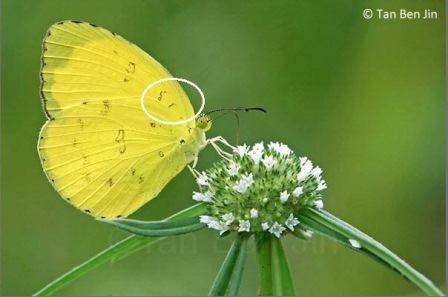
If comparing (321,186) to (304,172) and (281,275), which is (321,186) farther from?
(281,275)

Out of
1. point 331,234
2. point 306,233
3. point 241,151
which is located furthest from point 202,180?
point 331,234

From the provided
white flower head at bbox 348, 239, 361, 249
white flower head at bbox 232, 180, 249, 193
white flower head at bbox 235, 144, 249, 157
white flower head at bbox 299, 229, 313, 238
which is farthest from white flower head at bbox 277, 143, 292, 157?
white flower head at bbox 348, 239, 361, 249

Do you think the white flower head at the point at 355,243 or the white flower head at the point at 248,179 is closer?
the white flower head at the point at 355,243

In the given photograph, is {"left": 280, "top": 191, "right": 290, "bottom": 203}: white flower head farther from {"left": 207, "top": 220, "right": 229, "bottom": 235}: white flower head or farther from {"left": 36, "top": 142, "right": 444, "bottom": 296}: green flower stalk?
{"left": 207, "top": 220, "right": 229, "bottom": 235}: white flower head

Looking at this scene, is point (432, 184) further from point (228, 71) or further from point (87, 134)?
point (87, 134)

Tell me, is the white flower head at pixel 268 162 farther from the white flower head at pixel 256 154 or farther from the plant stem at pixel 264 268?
the plant stem at pixel 264 268

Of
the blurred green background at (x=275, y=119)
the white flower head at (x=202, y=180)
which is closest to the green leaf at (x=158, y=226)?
the white flower head at (x=202, y=180)
